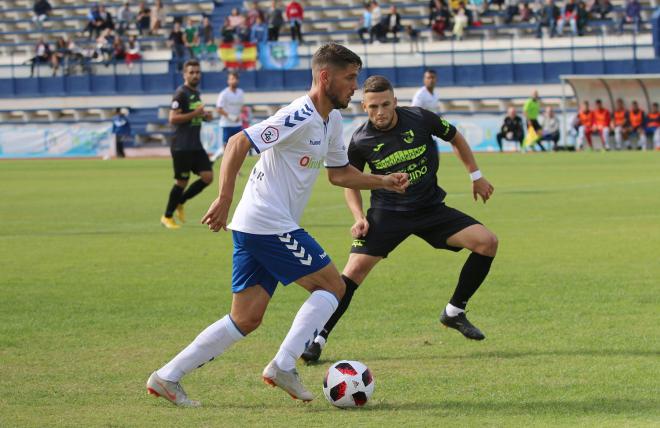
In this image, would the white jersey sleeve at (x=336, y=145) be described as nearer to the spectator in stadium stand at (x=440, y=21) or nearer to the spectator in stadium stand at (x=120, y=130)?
the spectator in stadium stand at (x=120, y=130)

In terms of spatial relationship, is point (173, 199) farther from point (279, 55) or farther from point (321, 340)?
point (279, 55)

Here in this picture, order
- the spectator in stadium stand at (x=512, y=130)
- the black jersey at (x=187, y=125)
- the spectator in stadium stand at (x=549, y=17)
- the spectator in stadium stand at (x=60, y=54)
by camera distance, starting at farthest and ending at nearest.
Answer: the spectator in stadium stand at (x=60, y=54)
the spectator in stadium stand at (x=549, y=17)
the spectator in stadium stand at (x=512, y=130)
the black jersey at (x=187, y=125)

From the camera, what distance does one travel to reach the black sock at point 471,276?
27.2ft

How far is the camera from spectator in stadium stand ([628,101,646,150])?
36750 mm

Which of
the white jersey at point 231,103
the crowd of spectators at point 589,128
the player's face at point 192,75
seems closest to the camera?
the player's face at point 192,75

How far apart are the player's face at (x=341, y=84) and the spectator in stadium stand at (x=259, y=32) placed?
41036 millimetres

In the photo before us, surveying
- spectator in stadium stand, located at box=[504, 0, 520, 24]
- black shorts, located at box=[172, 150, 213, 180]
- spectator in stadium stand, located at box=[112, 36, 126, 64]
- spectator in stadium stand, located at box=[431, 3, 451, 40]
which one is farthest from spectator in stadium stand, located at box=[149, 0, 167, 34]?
black shorts, located at box=[172, 150, 213, 180]

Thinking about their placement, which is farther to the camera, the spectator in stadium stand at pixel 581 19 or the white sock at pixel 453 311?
the spectator in stadium stand at pixel 581 19

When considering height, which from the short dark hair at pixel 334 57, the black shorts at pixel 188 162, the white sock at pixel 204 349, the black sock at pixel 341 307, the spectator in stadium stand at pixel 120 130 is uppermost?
the short dark hair at pixel 334 57

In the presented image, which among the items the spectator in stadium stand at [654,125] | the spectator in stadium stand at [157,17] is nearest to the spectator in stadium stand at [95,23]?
the spectator in stadium stand at [157,17]

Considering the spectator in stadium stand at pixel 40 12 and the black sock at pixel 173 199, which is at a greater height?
the spectator in stadium stand at pixel 40 12

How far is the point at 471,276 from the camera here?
8.32 meters

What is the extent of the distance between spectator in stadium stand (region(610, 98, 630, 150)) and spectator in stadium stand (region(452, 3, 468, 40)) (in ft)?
29.5

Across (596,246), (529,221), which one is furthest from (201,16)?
(596,246)
